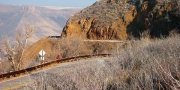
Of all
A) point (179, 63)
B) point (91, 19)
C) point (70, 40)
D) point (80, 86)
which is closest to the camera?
point (80, 86)

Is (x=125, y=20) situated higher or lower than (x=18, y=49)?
higher

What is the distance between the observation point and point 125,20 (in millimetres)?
56281

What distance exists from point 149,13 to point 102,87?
46564 mm

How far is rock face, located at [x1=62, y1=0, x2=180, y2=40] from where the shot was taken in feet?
156

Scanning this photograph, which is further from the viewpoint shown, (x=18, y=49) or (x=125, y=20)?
(x=125, y=20)

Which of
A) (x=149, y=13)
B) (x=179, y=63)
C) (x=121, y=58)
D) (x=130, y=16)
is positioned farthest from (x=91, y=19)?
(x=179, y=63)

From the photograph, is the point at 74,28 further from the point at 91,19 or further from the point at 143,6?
the point at 143,6

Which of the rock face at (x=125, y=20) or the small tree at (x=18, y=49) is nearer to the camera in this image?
the small tree at (x=18, y=49)

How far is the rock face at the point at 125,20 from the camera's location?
156 ft

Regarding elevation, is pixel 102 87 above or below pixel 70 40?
above

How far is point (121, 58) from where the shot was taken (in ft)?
40.0

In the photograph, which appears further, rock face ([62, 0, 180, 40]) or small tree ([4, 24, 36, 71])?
rock face ([62, 0, 180, 40])

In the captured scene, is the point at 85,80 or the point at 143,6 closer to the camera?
the point at 85,80

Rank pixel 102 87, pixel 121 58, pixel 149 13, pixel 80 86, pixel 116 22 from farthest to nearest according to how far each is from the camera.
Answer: pixel 116 22
pixel 149 13
pixel 121 58
pixel 102 87
pixel 80 86
